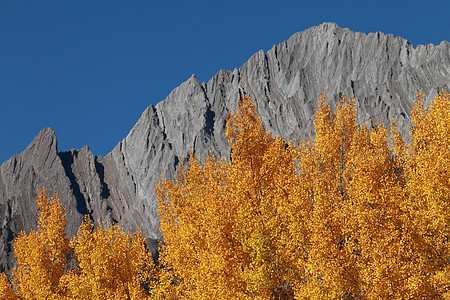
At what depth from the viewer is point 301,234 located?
933 inches

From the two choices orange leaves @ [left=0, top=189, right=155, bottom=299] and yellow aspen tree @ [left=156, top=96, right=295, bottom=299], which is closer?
yellow aspen tree @ [left=156, top=96, right=295, bottom=299]

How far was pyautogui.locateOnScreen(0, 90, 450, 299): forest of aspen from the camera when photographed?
21.6 m

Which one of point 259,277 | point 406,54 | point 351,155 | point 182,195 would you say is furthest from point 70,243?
point 406,54

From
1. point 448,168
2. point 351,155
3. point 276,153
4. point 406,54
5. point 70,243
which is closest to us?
point 448,168

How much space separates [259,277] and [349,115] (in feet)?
42.9

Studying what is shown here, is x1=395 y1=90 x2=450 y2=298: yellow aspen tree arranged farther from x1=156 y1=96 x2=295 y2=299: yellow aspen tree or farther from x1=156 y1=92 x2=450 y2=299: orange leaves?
x1=156 y1=96 x2=295 y2=299: yellow aspen tree

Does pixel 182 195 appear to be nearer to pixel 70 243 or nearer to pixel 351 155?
pixel 70 243

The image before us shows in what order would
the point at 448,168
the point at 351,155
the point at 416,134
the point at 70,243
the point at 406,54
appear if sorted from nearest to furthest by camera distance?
the point at 448,168 < the point at 351,155 < the point at 416,134 < the point at 70,243 < the point at 406,54

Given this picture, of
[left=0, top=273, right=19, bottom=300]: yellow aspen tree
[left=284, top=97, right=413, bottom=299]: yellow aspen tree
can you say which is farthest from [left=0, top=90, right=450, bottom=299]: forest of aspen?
[left=0, top=273, right=19, bottom=300]: yellow aspen tree

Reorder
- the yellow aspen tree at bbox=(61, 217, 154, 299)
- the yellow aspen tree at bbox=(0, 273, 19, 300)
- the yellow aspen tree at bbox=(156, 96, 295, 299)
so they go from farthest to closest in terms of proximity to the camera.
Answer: the yellow aspen tree at bbox=(0, 273, 19, 300)
the yellow aspen tree at bbox=(61, 217, 154, 299)
the yellow aspen tree at bbox=(156, 96, 295, 299)

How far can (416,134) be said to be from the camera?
33594mm

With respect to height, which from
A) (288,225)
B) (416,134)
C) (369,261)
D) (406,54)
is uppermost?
(406,54)

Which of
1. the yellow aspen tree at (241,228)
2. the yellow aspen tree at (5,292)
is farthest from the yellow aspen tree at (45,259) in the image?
the yellow aspen tree at (241,228)

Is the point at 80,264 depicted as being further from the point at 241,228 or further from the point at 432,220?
the point at 432,220
